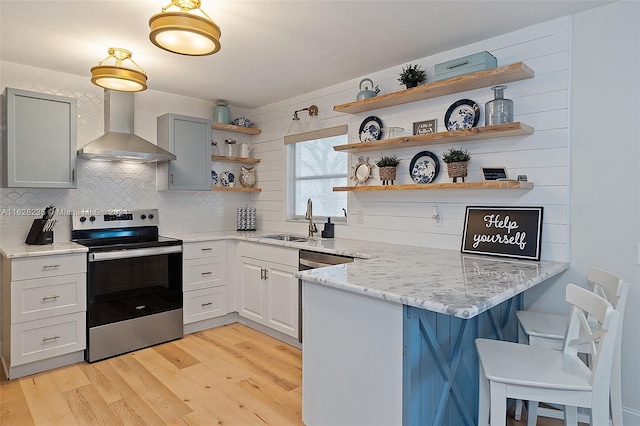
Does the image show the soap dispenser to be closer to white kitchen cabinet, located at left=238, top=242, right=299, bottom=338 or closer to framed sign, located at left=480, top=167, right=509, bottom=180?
white kitchen cabinet, located at left=238, top=242, right=299, bottom=338

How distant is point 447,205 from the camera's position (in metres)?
2.98

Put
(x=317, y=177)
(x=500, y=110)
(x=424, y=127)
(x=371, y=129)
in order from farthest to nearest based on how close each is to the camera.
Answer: (x=317, y=177)
(x=371, y=129)
(x=424, y=127)
(x=500, y=110)

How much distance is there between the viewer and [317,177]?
4.14 m

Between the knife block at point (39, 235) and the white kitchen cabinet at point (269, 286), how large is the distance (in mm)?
1613

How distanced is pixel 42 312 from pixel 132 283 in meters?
0.64

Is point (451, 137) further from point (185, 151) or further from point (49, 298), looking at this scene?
point (49, 298)

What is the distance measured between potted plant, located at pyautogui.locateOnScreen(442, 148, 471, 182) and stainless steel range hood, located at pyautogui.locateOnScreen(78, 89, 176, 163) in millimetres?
2488

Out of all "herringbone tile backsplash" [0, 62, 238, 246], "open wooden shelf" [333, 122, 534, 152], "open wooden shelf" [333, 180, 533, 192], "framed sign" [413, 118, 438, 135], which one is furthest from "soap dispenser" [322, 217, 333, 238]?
"herringbone tile backsplash" [0, 62, 238, 246]

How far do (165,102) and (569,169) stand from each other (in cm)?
375

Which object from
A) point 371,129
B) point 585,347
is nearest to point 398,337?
point 585,347

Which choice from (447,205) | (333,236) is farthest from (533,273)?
(333,236)

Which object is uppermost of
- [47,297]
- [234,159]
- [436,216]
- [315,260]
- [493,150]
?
[234,159]

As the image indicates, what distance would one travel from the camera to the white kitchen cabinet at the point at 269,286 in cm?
334

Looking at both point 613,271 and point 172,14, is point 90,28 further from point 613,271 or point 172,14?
point 613,271
